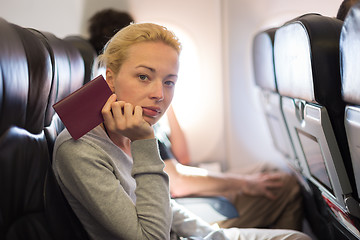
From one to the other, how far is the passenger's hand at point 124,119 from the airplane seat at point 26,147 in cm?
17

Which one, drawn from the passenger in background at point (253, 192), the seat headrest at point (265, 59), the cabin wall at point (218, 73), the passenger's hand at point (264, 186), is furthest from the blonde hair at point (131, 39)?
the cabin wall at point (218, 73)

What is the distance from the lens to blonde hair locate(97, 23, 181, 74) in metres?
1.30

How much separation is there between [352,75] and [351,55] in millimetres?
53

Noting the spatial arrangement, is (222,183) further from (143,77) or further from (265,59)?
(143,77)

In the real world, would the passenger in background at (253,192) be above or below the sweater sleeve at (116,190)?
below

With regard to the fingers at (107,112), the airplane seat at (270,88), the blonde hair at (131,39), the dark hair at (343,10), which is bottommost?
the airplane seat at (270,88)

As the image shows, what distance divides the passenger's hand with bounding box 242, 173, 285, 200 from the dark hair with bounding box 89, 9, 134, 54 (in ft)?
4.82

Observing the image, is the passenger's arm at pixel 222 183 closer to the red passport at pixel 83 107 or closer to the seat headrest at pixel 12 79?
the red passport at pixel 83 107

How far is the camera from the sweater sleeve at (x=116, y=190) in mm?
1117

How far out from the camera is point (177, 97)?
12.1ft

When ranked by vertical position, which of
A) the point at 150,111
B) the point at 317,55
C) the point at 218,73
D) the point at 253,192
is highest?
the point at 317,55

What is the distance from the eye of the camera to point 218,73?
3.73 metres

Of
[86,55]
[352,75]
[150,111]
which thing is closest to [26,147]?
[150,111]

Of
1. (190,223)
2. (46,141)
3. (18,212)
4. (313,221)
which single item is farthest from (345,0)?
(313,221)
